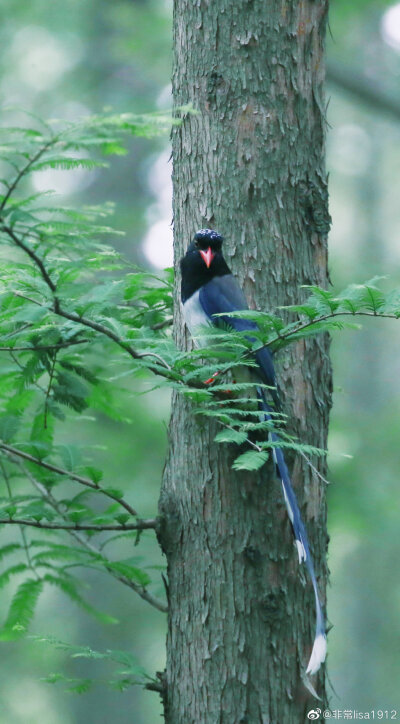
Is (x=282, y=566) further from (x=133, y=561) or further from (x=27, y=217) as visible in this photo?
(x=27, y=217)

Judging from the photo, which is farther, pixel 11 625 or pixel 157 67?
pixel 157 67

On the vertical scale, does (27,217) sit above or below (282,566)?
above

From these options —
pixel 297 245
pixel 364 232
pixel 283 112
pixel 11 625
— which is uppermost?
pixel 364 232

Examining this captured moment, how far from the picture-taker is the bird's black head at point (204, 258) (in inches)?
129

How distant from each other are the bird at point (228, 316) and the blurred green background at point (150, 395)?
1.48ft

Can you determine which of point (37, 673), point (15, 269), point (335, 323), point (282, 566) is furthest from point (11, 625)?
point (37, 673)

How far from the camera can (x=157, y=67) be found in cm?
851

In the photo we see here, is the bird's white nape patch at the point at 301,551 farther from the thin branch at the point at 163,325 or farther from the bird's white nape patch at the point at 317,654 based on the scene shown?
the thin branch at the point at 163,325

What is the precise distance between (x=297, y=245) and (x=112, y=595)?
24.8 ft

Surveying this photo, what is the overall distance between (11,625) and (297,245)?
6.80 feet

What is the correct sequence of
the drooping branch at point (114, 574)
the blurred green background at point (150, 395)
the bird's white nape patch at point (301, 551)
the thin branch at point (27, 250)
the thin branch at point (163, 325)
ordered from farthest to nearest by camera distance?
1. the blurred green background at point (150, 395)
2. the thin branch at point (163, 325)
3. the drooping branch at point (114, 574)
4. the bird's white nape patch at point (301, 551)
5. the thin branch at point (27, 250)

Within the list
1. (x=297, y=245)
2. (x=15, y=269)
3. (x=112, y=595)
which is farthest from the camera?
(x=112, y=595)

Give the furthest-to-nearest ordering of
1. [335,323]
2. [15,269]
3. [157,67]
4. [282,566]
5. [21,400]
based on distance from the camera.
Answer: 1. [157,67]
2. [21,400]
3. [282,566]
4. [15,269]
5. [335,323]

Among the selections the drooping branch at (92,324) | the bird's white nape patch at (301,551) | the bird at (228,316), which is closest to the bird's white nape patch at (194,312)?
the bird at (228,316)
